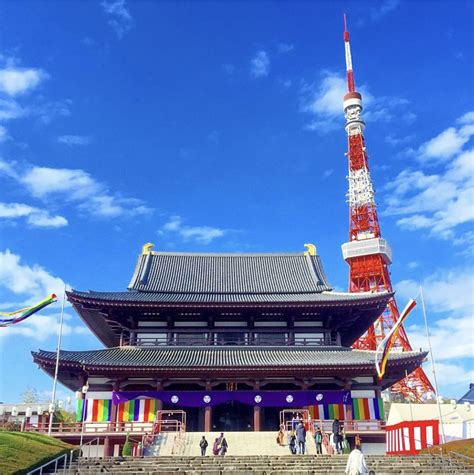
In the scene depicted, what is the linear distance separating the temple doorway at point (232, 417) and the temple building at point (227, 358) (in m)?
0.06

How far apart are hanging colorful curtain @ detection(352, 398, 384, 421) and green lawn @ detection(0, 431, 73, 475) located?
57.5 feet

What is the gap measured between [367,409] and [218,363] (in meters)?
9.80

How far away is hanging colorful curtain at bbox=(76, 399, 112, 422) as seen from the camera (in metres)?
30.7

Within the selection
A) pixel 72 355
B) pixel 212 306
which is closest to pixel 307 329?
pixel 212 306

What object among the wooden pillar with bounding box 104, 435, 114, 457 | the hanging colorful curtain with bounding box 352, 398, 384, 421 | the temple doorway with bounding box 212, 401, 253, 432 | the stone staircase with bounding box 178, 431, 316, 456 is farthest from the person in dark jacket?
the wooden pillar with bounding box 104, 435, 114, 457

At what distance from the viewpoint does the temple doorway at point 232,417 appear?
32438 mm

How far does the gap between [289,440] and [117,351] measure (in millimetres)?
13250

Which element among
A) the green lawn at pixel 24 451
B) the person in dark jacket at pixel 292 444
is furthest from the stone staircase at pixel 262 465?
the person in dark jacket at pixel 292 444

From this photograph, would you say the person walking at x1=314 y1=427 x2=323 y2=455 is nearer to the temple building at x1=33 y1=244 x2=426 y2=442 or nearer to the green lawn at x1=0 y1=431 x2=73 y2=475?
the temple building at x1=33 y1=244 x2=426 y2=442

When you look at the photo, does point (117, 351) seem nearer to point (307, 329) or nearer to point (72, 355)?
point (72, 355)

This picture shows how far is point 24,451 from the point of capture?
18.4 m

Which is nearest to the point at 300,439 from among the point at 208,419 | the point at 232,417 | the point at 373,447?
the point at 208,419

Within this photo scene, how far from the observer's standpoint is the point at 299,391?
31.3 m

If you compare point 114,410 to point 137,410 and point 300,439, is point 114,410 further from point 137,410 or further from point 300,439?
point 300,439
